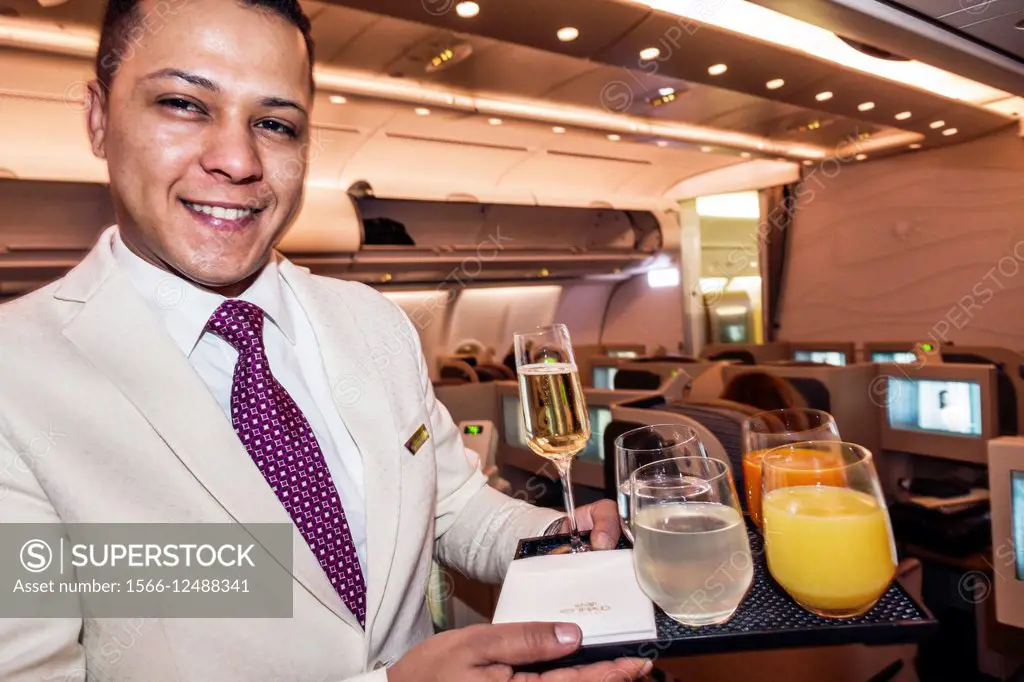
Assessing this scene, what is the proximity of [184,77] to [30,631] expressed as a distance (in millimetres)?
844

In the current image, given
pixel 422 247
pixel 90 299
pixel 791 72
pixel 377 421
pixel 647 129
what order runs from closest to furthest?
pixel 90 299
pixel 377 421
pixel 791 72
pixel 647 129
pixel 422 247

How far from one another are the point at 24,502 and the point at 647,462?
3.27 ft

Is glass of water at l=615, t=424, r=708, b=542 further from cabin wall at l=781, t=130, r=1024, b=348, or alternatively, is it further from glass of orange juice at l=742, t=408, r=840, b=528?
cabin wall at l=781, t=130, r=1024, b=348

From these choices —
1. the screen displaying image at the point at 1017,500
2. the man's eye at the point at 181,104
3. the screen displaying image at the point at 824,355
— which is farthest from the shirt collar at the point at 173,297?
the screen displaying image at the point at 824,355

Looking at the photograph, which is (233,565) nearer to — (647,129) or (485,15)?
(485,15)

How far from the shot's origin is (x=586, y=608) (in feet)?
2.96

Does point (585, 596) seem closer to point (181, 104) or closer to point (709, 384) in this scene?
point (181, 104)

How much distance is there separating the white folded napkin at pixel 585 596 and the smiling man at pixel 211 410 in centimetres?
5

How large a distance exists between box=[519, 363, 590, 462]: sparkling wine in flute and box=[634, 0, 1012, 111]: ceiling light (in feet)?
10.2

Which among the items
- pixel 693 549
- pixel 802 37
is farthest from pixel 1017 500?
pixel 802 37

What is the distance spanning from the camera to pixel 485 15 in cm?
363

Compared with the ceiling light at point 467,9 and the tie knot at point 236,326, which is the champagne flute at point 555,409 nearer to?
the tie knot at point 236,326

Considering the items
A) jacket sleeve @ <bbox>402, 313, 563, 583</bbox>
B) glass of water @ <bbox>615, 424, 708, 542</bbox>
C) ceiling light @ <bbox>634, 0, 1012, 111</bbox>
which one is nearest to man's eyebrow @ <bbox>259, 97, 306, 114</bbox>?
jacket sleeve @ <bbox>402, 313, 563, 583</bbox>

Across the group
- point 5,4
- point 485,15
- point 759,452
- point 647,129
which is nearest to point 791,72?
point 647,129
